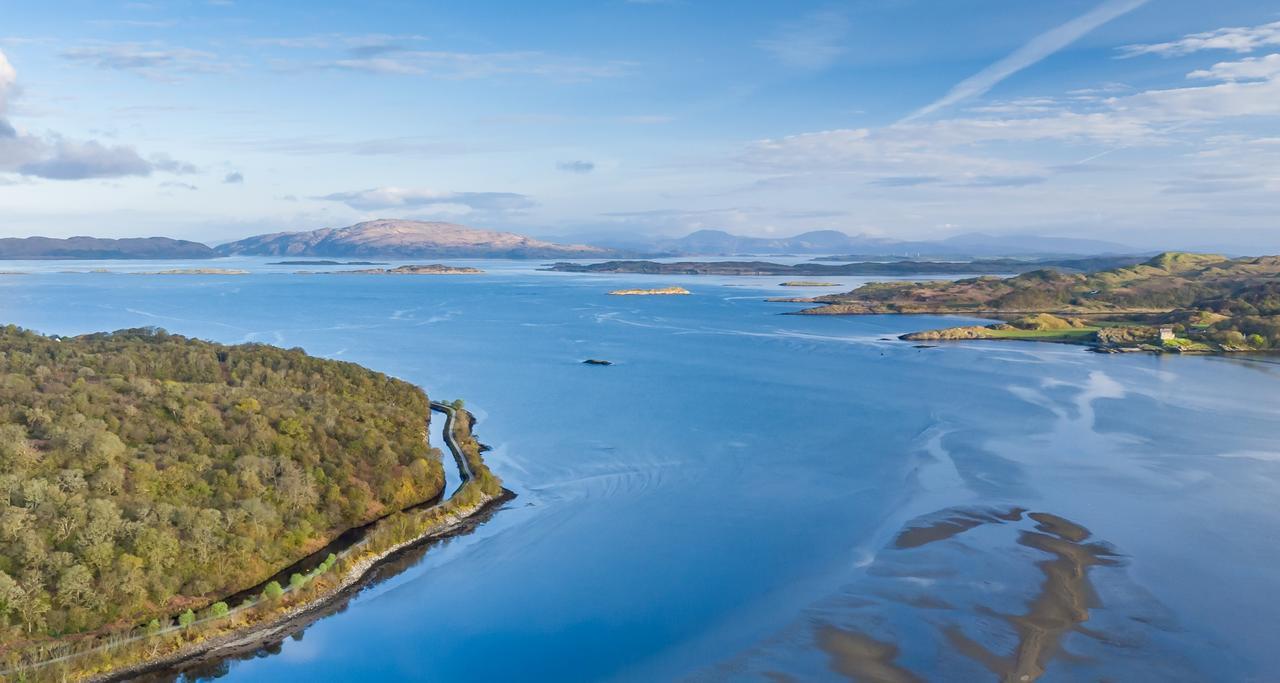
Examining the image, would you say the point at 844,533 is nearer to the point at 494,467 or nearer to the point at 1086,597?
the point at 1086,597

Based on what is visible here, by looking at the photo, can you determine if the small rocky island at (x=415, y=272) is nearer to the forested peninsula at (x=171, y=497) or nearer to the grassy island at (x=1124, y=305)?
the grassy island at (x=1124, y=305)

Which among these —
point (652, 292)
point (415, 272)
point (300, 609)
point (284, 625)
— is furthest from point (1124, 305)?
point (415, 272)

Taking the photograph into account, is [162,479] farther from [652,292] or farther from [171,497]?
[652,292]

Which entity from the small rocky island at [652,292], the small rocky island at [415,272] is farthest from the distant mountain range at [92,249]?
the small rocky island at [652,292]

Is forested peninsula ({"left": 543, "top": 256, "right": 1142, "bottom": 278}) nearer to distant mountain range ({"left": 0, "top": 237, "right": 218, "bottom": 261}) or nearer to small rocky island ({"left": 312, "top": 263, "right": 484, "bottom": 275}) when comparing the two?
small rocky island ({"left": 312, "top": 263, "right": 484, "bottom": 275})

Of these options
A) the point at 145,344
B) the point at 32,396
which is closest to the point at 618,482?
the point at 32,396
